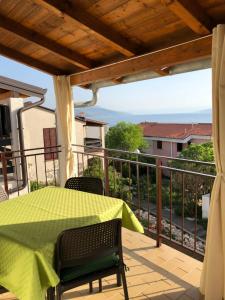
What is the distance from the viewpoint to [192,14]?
2.20m

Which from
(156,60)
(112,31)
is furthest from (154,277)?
(112,31)

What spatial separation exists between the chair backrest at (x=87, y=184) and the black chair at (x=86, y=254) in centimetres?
102

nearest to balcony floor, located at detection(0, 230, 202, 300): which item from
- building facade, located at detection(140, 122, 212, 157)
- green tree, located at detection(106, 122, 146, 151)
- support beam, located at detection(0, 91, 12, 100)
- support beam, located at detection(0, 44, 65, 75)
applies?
support beam, located at detection(0, 44, 65, 75)

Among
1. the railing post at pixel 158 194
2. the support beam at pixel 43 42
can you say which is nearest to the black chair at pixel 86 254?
the railing post at pixel 158 194

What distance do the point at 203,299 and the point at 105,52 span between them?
2944 mm

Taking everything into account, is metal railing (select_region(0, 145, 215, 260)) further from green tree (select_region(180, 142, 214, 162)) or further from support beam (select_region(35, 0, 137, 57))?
green tree (select_region(180, 142, 214, 162))

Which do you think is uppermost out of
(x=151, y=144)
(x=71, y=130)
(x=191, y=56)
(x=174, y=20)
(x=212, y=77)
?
(x=174, y=20)

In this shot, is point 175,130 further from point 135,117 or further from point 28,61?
point 135,117

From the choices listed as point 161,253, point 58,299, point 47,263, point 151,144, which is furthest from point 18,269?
point 151,144

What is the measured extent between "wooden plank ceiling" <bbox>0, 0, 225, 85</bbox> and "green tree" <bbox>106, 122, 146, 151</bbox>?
68.4 ft

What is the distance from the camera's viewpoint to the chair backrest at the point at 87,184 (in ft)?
9.66

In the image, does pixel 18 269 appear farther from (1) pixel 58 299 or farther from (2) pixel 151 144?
(2) pixel 151 144

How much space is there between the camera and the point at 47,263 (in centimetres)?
165

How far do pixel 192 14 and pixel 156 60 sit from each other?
0.87 meters
